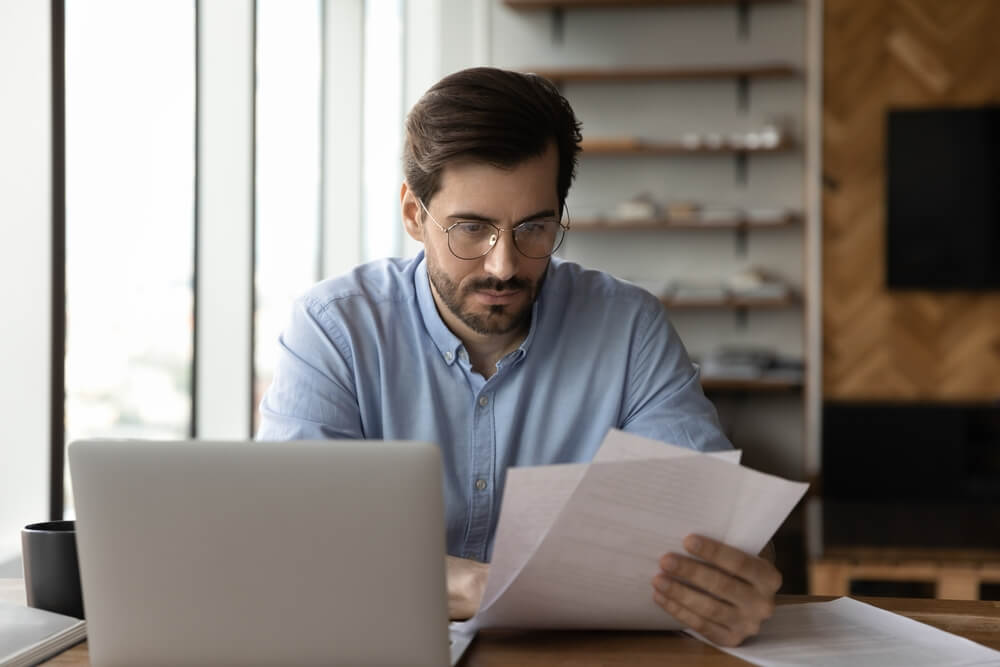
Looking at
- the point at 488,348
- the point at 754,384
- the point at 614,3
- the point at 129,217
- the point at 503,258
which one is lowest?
the point at 754,384

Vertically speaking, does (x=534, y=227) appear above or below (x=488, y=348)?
above

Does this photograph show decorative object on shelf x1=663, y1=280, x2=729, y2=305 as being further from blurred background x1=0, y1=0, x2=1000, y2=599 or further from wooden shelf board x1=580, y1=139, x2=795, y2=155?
wooden shelf board x1=580, y1=139, x2=795, y2=155

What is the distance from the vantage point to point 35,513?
220 cm

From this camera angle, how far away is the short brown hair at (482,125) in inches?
60.7

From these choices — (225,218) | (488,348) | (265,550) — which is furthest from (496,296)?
(225,218)

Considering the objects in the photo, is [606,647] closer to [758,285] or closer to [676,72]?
[758,285]

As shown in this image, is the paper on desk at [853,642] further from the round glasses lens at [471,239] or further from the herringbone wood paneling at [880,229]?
the herringbone wood paneling at [880,229]

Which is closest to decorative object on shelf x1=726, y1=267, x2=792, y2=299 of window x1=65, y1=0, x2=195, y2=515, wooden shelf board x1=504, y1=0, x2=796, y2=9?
wooden shelf board x1=504, y1=0, x2=796, y2=9

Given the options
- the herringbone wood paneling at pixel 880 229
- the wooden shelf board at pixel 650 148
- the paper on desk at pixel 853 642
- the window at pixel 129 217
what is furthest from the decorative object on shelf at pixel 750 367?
the paper on desk at pixel 853 642

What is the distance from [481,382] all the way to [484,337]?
0.08 metres

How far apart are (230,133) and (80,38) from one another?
34.2 inches

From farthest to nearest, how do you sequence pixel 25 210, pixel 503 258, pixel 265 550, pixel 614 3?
pixel 614 3 → pixel 25 210 → pixel 503 258 → pixel 265 550

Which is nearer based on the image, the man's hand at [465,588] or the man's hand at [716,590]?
the man's hand at [716,590]

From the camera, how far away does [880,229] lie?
4.78 meters
